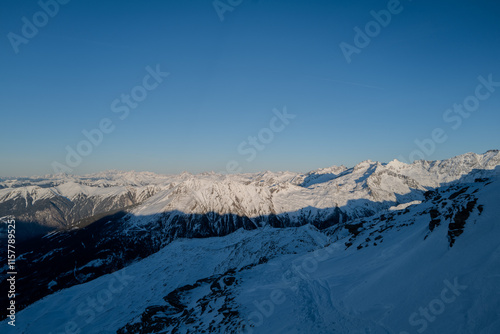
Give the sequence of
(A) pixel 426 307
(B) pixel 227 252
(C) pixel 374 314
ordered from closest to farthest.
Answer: (A) pixel 426 307 → (C) pixel 374 314 → (B) pixel 227 252

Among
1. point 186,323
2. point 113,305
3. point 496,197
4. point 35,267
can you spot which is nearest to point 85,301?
point 113,305

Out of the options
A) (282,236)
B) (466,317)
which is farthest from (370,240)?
(282,236)

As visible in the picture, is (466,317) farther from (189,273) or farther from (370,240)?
(189,273)

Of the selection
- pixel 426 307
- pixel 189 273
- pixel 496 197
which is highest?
pixel 496 197

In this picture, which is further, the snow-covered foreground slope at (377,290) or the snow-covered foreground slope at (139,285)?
the snow-covered foreground slope at (139,285)

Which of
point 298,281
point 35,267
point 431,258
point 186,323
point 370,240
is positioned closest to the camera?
point 431,258

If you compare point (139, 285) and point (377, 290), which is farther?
point (139, 285)

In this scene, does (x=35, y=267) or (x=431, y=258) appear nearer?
(x=431, y=258)

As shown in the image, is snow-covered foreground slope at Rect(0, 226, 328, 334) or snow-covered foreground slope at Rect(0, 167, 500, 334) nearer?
snow-covered foreground slope at Rect(0, 167, 500, 334)

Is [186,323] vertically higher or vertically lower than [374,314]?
higher

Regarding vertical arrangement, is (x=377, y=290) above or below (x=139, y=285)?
below
